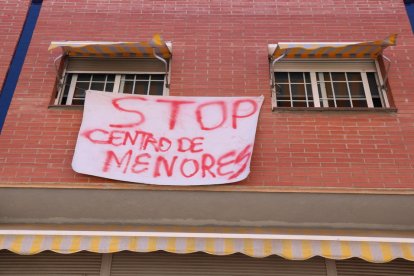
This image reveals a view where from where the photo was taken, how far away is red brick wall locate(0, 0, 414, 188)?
6.21m

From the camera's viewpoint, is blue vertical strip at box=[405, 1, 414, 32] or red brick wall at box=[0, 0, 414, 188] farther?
blue vertical strip at box=[405, 1, 414, 32]

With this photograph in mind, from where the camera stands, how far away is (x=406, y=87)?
6980 mm

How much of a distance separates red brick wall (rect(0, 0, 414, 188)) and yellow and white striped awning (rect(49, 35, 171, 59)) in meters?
0.29

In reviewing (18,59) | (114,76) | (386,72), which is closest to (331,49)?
(386,72)

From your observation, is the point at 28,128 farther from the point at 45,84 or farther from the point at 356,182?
the point at 356,182

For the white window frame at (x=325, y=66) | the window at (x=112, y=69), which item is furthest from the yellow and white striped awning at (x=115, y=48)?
the white window frame at (x=325, y=66)

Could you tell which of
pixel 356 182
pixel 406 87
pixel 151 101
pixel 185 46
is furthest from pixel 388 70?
pixel 151 101

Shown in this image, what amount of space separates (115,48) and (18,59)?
1.96 metres

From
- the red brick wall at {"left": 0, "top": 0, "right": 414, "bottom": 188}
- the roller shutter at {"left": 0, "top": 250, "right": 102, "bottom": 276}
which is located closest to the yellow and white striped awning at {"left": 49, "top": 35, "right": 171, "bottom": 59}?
the red brick wall at {"left": 0, "top": 0, "right": 414, "bottom": 188}

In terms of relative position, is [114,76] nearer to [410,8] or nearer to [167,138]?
[167,138]

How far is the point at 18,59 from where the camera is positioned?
7.53 metres

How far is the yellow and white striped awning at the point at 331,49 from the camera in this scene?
7.11 meters

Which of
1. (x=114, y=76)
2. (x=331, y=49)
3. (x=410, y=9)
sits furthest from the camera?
(x=410, y=9)

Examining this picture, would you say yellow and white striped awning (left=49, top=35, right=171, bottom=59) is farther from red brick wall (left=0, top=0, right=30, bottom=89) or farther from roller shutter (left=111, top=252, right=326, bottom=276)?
roller shutter (left=111, top=252, right=326, bottom=276)
